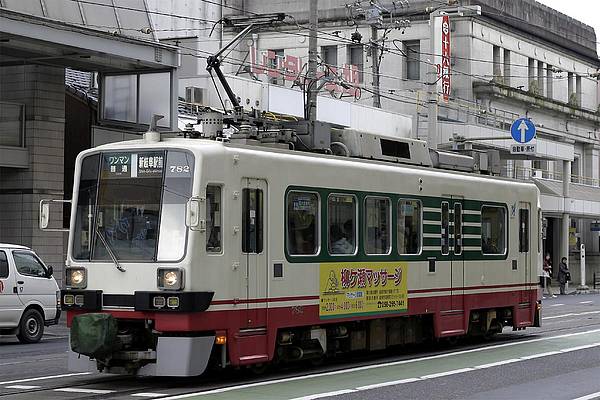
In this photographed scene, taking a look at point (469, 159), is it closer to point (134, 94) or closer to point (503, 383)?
point (503, 383)

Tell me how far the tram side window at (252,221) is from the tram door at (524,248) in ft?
26.6

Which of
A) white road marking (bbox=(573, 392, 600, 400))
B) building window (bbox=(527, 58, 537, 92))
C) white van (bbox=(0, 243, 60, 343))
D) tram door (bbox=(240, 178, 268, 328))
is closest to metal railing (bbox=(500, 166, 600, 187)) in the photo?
building window (bbox=(527, 58, 537, 92))

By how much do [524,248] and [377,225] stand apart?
17.7 feet

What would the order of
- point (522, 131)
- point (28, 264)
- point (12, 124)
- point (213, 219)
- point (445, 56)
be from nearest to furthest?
point (213, 219) → point (28, 264) → point (12, 124) → point (522, 131) → point (445, 56)

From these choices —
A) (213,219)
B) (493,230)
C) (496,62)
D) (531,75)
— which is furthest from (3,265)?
(531,75)

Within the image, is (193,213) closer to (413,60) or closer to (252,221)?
(252,221)

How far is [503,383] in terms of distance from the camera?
15758 mm

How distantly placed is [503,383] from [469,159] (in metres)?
6.57

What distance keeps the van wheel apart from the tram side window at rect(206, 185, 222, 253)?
31.6 feet

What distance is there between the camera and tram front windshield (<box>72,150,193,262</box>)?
1467 centimetres

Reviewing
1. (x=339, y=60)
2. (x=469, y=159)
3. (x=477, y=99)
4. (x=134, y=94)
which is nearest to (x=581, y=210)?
(x=477, y=99)

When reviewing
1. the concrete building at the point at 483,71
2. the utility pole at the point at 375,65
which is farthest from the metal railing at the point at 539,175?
the utility pole at the point at 375,65

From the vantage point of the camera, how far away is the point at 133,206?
49.4 ft

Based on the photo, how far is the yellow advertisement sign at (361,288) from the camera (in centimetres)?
1681
